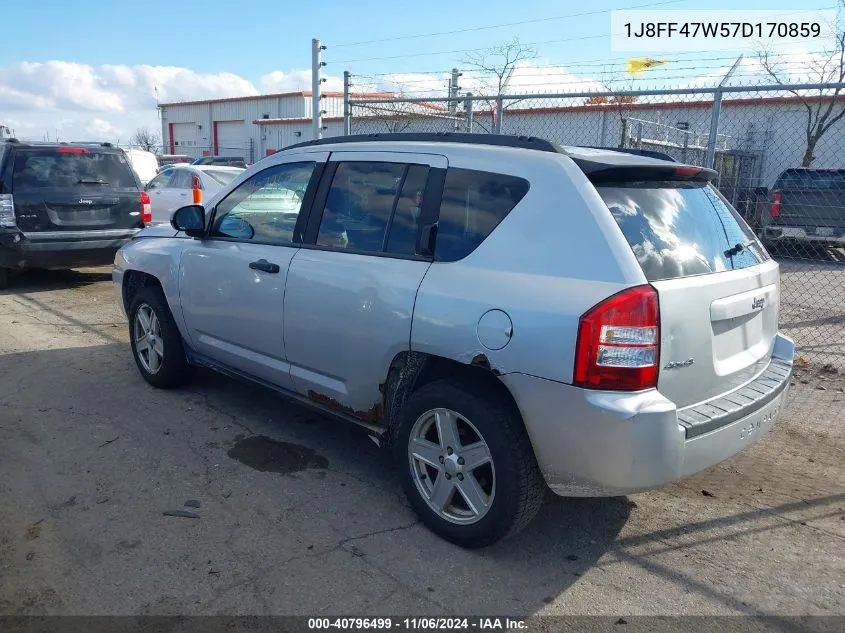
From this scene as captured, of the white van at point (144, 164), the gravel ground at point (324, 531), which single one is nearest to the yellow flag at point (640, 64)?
the gravel ground at point (324, 531)

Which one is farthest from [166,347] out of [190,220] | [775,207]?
[775,207]

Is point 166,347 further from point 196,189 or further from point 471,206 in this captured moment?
point 196,189

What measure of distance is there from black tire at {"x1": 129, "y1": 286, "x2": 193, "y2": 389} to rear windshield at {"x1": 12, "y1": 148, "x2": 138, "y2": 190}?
4634mm

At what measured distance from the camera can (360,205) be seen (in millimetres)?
3898

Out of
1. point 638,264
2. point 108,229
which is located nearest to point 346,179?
point 638,264

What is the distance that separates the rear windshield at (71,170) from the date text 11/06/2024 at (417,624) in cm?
816

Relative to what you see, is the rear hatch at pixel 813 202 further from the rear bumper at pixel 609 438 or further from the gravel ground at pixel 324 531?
the rear bumper at pixel 609 438

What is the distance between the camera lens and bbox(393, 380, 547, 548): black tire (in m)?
3.06

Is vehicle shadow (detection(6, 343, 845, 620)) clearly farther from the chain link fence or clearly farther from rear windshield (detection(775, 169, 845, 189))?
rear windshield (detection(775, 169, 845, 189))

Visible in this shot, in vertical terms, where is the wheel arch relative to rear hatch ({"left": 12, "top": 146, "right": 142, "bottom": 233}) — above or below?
below

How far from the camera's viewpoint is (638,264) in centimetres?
288

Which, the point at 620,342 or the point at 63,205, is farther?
the point at 63,205

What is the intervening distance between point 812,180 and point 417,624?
1319cm

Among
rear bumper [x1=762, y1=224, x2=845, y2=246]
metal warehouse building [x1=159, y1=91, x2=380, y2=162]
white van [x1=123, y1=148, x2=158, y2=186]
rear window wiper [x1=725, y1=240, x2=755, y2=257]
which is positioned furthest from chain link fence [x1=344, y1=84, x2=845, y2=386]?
metal warehouse building [x1=159, y1=91, x2=380, y2=162]
